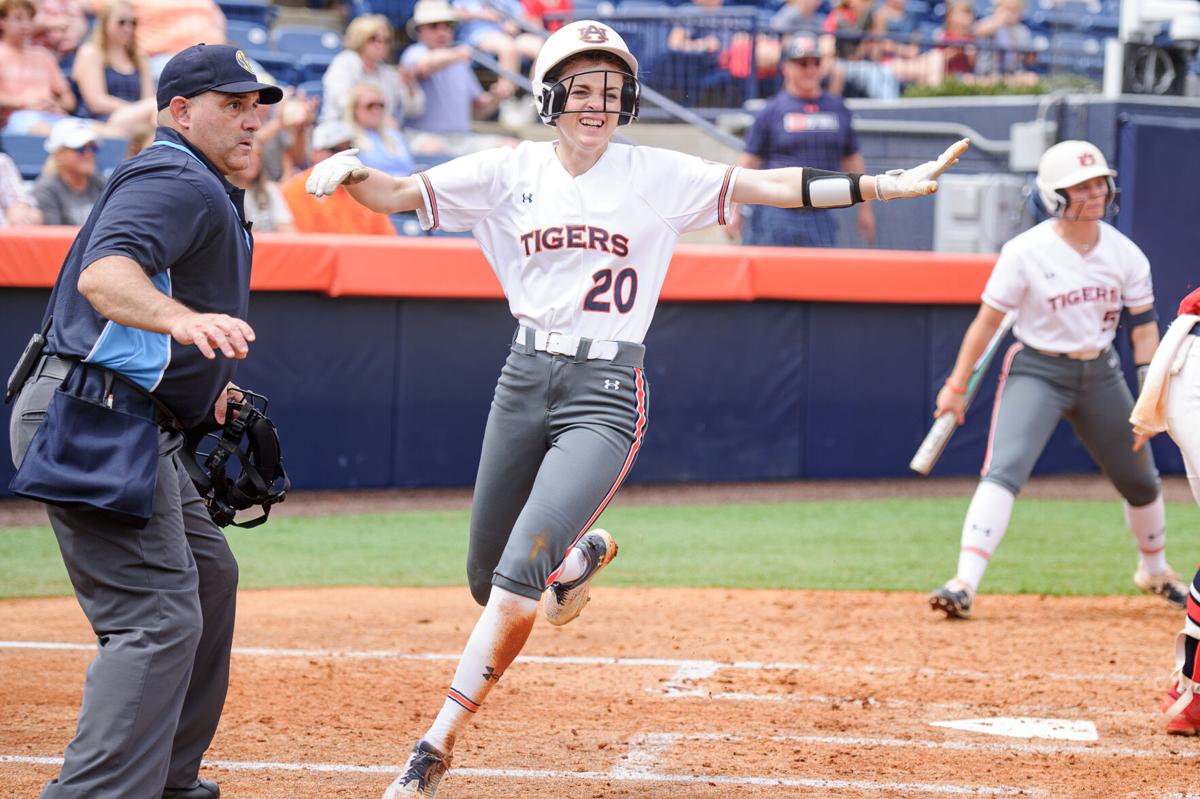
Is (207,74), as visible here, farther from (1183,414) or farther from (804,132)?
(804,132)

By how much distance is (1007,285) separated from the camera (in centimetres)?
710

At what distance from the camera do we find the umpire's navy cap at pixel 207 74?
3.76m

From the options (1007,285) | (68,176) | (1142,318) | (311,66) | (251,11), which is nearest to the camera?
(1007,285)

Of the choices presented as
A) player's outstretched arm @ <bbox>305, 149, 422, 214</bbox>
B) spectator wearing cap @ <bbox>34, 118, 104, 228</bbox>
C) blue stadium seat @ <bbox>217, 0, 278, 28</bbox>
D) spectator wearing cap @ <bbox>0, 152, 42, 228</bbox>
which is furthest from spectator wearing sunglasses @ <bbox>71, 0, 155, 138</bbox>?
player's outstretched arm @ <bbox>305, 149, 422, 214</bbox>

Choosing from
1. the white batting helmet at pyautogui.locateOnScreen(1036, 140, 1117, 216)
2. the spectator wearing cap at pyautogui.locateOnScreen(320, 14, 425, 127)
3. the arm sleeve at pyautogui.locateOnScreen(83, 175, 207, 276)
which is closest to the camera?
the arm sleeve at pyautogui.locateOnScreen(83, 175, 207, 276)

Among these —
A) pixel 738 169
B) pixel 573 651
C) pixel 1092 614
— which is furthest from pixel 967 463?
pixel 738 169

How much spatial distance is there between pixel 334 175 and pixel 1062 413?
4413mm

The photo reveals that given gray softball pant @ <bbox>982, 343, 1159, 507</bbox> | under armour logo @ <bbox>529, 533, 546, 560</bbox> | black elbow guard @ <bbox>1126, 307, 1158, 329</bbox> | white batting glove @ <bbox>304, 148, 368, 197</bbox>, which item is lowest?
gray softball pant @ <bbox>982, 343, 1159, 507</bbox>

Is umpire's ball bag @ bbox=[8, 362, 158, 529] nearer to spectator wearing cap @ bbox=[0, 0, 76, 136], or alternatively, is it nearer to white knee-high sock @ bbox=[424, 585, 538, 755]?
white knee-high sock @ bbox=[424, 585, 538, 755]

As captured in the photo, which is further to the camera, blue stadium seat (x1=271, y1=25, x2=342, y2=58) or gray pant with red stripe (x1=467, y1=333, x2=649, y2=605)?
blue stadium seat (x1=271, y1=25, x2=342, y2=58)

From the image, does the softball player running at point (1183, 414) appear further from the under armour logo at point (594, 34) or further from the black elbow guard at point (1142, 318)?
the black elbow guard at point (1142, 318)

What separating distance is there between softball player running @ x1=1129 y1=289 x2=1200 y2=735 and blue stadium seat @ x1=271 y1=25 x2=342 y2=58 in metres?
11.0

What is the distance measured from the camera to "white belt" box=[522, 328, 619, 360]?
448 cm

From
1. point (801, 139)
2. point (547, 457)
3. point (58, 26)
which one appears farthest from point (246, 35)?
point (547, 457)
